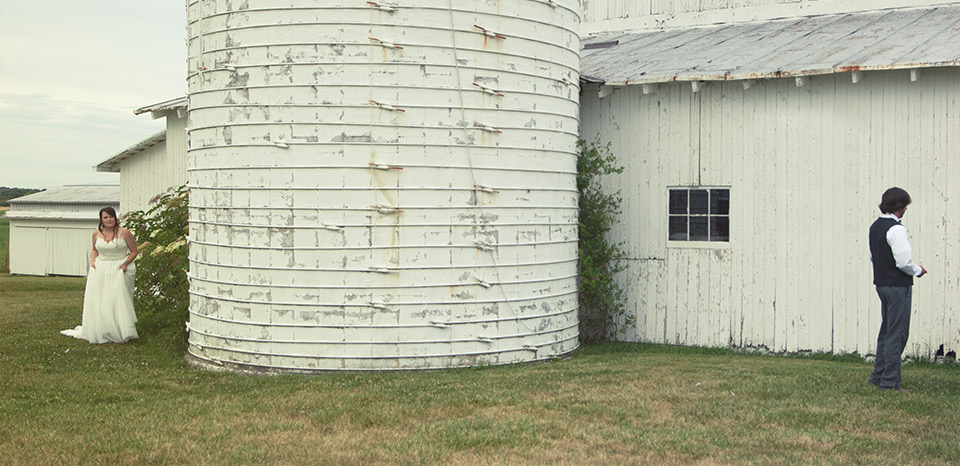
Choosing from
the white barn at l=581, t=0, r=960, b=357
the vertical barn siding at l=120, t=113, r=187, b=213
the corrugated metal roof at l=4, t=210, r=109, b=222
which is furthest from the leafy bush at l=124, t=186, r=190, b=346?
the corrugated metal roof at l=4, t=210, r=109, b=222

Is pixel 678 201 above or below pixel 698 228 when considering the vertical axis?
above

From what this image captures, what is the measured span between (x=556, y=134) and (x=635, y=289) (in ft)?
9.90

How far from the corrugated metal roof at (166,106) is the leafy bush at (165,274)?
8.20 ft

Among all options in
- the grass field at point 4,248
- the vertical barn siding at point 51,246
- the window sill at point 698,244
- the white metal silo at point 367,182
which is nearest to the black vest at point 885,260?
the white metal silo at point 367,182

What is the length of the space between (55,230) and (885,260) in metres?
29.3

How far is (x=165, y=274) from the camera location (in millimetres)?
12844

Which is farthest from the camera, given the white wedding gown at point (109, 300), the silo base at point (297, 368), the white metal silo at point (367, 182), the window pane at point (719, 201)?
the window pane at point (719, 201)

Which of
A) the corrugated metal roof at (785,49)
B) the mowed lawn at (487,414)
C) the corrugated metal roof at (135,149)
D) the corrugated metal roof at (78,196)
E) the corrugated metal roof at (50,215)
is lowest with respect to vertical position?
the mowed lawn at (487,414)

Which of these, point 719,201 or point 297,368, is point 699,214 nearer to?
point 719,201

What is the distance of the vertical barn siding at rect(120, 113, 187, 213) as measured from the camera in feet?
55.2

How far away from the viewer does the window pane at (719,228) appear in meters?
12.3

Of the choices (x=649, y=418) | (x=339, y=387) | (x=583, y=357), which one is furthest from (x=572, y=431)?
(x=583, y=357)

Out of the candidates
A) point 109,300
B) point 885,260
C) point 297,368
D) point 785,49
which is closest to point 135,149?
point 109,300

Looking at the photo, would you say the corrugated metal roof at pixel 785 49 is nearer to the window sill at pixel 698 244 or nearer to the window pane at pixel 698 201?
the window pane at pixel 698 201
